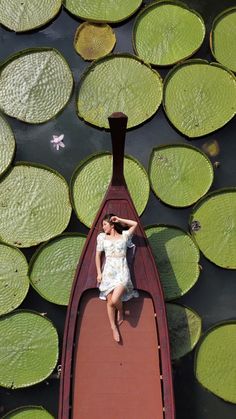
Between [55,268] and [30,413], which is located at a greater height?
[55,268]

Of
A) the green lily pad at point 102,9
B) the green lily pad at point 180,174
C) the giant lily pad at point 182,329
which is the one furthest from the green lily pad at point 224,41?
the giant lily pad at point 182,329

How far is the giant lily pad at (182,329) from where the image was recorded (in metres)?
3.42

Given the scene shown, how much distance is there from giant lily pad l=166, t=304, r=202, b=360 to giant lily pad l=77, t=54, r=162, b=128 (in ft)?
4.34

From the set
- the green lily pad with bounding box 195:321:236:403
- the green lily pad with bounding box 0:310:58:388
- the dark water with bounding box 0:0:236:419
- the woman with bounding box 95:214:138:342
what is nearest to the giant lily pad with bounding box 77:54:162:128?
the dark water with bounding box 0:0:236:419

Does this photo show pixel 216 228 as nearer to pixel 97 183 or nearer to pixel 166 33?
pixel 97 183

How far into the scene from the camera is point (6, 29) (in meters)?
3.88

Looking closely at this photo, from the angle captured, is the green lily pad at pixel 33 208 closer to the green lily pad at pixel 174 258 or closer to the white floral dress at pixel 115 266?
the white floral dress at pixel 115 266

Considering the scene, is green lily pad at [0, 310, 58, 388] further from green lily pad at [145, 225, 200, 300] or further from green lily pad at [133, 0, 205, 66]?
green lily pad at [133, 0, 205, 66]

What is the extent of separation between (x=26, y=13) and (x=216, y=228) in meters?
2.07

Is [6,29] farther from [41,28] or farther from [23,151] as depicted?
[23,151]

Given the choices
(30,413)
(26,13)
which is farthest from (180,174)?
(30,413)

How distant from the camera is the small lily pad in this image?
12.4 ft

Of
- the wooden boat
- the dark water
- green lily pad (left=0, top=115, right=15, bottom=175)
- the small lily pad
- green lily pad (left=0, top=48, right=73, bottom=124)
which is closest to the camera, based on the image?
the wooden boat

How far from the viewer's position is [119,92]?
3.69m
